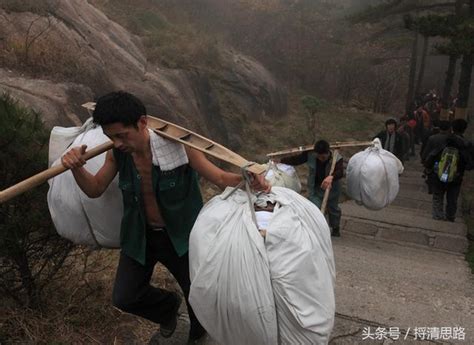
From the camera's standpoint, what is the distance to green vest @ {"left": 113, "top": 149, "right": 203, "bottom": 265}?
2.53 m

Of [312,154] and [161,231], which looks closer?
[161,231]

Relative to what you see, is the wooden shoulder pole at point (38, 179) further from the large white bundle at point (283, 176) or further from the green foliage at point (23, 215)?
the large white bundle at point (283, 176)

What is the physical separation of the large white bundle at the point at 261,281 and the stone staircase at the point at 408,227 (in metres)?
5.28

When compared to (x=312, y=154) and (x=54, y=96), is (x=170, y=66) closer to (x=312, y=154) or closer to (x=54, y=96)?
(x=54, y=96)

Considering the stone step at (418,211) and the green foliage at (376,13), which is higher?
the green foliage at (376,13)

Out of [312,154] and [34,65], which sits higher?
[34,65]

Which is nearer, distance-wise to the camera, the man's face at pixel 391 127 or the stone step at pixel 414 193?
the man's face at pixel 391 127

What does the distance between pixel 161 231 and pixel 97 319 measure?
93 centimetres

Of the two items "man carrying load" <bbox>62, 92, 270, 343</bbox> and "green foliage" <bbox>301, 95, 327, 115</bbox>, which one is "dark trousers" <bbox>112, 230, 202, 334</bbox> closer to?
"man carrying load" <bbox>62, 92, 270, 343</bbox>

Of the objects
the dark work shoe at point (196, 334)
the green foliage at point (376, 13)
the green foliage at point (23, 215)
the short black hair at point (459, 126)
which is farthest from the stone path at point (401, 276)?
the green foliage at point (376, 13)

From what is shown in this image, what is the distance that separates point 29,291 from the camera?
304cm

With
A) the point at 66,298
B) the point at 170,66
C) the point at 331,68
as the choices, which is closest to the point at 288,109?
the point at 331,68

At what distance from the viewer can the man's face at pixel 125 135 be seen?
7.57 ft

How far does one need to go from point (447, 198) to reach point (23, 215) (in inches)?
265
